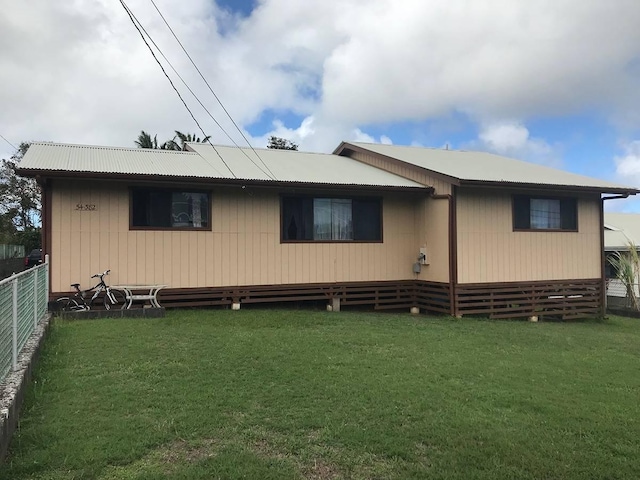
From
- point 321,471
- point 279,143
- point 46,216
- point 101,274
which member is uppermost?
point 279,143

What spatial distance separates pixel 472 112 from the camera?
72.7 feet

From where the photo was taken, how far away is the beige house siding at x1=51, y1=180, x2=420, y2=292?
915 centimetres

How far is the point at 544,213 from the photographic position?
1177cm

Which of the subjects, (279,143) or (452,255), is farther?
(279,143)

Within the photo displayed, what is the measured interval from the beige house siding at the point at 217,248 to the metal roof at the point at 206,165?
44cm

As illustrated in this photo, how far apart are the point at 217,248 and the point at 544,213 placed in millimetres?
7507

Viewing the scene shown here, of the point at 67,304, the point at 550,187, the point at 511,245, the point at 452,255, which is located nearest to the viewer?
the point at 67,304

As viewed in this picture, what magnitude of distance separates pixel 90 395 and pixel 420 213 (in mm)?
8647

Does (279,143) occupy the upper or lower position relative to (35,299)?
upper

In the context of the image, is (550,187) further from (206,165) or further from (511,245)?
(206,165)

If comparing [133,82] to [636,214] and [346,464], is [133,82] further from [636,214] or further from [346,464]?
[636,214]

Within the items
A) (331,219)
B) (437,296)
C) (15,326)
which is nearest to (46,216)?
(15,326)

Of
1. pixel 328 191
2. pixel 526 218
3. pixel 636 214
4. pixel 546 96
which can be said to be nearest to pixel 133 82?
pixel 328 191

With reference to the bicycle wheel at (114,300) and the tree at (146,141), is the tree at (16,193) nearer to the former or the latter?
the tree at (146,141)
